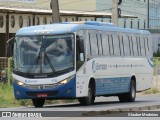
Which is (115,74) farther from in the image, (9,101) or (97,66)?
(9,101)

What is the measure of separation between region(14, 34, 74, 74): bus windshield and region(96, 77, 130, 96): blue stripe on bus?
2.63m

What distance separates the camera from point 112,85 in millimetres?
29141

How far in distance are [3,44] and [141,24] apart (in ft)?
125

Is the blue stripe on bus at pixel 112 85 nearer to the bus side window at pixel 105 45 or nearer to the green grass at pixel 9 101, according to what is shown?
the bus side window at pixel 105 45

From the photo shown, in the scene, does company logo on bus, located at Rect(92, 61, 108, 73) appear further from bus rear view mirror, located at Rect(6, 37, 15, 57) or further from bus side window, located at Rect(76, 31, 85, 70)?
bus rear view mirror, located at Rect(6, 37, 15, 57)

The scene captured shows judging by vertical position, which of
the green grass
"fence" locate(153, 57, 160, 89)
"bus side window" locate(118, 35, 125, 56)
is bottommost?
"fence" locate(153, 57, 160, 89)

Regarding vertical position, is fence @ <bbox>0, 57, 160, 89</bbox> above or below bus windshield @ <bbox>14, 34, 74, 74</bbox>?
below

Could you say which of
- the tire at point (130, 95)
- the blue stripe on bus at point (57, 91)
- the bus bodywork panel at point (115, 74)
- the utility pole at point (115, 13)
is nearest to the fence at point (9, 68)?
the tire at point (130, 95)

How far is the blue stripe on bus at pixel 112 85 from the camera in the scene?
2777 centimetres

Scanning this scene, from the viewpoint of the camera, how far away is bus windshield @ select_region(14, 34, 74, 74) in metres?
25.4

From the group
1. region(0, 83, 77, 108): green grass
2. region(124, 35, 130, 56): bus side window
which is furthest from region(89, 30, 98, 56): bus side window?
region(0, 83, 77, 108): green grass

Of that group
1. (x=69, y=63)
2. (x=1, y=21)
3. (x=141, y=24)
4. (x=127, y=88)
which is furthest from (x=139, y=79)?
(x=141, y=24)

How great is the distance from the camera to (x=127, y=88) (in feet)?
101

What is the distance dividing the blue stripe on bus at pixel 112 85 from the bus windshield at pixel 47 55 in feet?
8.63
